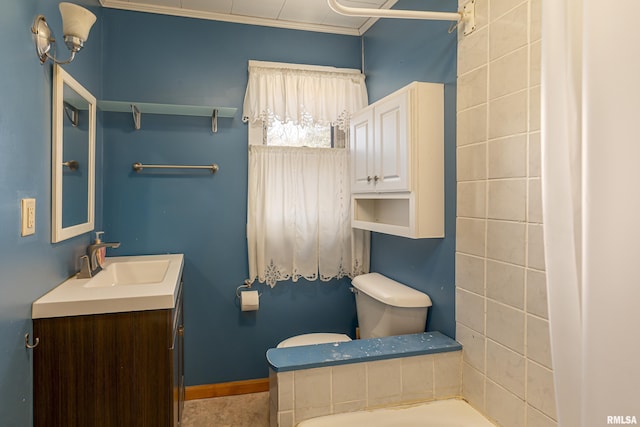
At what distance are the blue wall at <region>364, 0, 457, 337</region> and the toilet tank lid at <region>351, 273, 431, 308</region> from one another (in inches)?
1.8

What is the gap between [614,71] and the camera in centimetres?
40

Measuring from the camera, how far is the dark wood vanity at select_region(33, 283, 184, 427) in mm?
1286

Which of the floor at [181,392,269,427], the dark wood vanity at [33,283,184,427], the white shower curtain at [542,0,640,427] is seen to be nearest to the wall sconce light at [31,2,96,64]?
the dark wood vanity at [33,283,184,427]

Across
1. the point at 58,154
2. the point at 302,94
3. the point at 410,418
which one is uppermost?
the point at 302,94

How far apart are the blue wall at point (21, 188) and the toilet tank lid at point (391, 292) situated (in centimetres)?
147

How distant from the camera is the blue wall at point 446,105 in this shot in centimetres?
174

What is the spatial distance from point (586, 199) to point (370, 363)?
1283mm

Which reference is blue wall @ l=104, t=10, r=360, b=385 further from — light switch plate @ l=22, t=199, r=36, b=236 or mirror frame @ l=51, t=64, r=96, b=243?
light switch plate @ l=22, t=199, r=36, b=236

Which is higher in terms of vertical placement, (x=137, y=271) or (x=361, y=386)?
(x=137, y=271)

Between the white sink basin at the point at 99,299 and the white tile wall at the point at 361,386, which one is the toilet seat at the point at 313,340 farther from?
the white sink basin at the point at 99,299

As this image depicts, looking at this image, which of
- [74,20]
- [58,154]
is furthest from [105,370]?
[74,20]

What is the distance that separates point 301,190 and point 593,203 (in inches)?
87.2

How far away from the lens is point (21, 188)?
3.91 feet

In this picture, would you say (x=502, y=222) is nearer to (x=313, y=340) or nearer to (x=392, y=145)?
(x=392, y=145)
